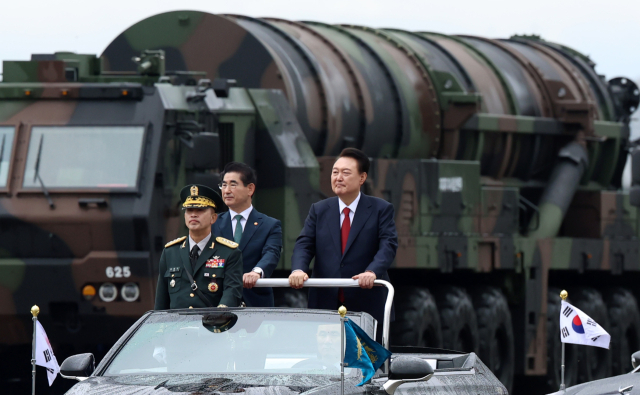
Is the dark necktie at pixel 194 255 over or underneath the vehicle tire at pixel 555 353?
over

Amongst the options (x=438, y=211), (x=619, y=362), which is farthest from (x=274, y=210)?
(x=619, y=362)

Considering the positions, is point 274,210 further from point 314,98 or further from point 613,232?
point 613,232

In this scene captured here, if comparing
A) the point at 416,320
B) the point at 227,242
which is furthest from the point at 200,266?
the point at 416,320

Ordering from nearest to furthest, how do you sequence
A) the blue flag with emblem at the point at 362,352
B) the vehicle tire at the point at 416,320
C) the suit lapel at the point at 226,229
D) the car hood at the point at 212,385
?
the car hood at the point at 212,385 < the blue flag with emblem at the point at 362,352 < the suit lapel at the point at 226,229 < the vehicle tire at the point at 416,320

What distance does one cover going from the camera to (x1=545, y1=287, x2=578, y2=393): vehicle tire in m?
17.8

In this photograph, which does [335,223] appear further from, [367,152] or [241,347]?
[367,152]

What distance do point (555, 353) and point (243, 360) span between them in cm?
1092

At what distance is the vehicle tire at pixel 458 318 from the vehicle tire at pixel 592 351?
7.38ft

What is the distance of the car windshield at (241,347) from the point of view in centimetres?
748

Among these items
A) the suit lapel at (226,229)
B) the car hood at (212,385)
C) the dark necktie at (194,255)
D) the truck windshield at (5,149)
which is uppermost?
the truck windshield at (5,149)

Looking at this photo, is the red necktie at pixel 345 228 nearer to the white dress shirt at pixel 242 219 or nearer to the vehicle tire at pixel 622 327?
the white dress shirt at pixel 242 219

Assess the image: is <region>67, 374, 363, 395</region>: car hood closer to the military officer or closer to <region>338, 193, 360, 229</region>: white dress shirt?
the military officer

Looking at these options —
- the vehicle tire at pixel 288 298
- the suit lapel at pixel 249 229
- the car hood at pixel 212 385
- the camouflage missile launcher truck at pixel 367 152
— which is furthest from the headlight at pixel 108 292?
the car hood at pixel 212 385

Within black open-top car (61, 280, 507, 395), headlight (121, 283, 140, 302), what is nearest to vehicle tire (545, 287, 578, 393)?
headlight (121, 283, 140, 302)
